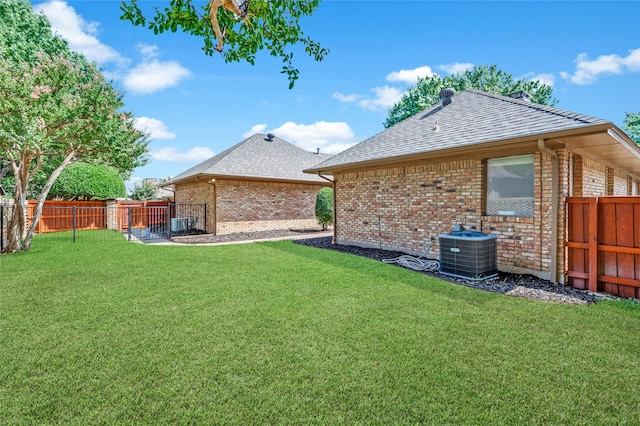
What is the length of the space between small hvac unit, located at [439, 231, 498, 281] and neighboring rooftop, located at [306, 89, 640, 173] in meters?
1.87

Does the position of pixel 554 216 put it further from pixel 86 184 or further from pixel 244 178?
pixel 86 184

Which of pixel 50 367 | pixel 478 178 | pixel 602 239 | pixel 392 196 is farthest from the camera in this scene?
pixel 392 196

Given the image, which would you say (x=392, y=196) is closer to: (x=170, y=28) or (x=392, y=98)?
(x=170, y=28)

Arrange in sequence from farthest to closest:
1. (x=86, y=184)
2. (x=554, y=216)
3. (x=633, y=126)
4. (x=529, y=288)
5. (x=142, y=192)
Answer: (x=142, y=192) → (x=633, y=126) → (x=86, y=184) → (x=554, y=216) → (x=529, y=288)

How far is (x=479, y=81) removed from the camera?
87.0ft

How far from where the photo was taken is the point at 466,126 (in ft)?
24.8

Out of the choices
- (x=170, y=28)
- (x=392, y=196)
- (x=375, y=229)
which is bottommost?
(x=375, y=229)

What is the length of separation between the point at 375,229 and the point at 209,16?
6812 mm

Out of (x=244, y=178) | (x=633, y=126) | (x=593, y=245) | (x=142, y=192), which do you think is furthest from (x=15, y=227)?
(x=633, y=126)

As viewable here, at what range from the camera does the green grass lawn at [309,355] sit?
2.14m

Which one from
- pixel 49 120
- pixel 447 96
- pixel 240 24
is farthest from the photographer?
pixel 447 96

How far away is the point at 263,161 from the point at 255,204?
2.52 metres

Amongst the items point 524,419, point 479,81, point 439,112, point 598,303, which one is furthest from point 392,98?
point 524,419

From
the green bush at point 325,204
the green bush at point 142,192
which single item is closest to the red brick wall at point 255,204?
the green bush at point 325,204
